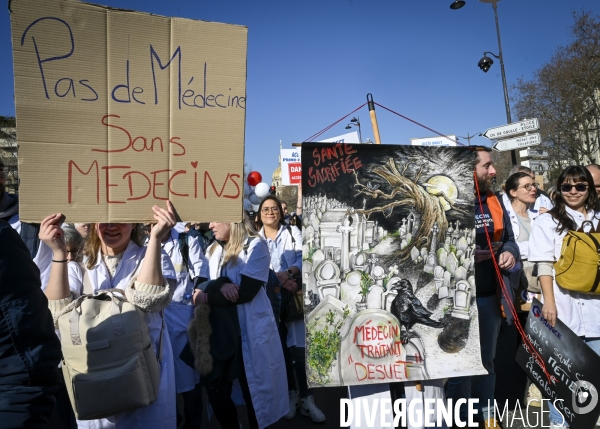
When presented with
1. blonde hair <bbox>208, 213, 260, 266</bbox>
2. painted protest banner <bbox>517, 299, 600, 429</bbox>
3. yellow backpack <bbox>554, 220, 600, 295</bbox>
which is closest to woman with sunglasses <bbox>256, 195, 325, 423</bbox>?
blonde hair <bbox>208, 213, 260, 266</bbox>

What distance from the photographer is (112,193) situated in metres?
2.21

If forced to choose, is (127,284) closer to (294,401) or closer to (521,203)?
(294,401)

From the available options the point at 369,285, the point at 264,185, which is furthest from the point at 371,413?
the point at 264,185

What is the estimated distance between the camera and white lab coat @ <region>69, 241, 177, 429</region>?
2332 mm

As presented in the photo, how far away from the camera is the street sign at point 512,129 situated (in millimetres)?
8203

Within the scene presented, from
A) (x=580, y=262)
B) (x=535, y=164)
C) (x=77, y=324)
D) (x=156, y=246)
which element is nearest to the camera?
(x=77, y=324)

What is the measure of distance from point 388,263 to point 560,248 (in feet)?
4.40

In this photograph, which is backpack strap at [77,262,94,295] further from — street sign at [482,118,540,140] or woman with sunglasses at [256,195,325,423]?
street sign at [482,118,540,140]

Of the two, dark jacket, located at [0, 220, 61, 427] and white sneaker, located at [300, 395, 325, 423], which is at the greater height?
dark jacket, located at [0, 220, 61, 427]

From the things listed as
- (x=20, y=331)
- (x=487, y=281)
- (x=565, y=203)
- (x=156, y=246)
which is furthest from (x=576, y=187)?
(x=20, y=331)

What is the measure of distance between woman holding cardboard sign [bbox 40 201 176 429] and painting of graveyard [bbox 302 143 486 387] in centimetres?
89

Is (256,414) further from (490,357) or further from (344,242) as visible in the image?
(490,357)

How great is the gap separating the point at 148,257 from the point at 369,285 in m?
1.38

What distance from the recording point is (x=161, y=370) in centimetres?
246
